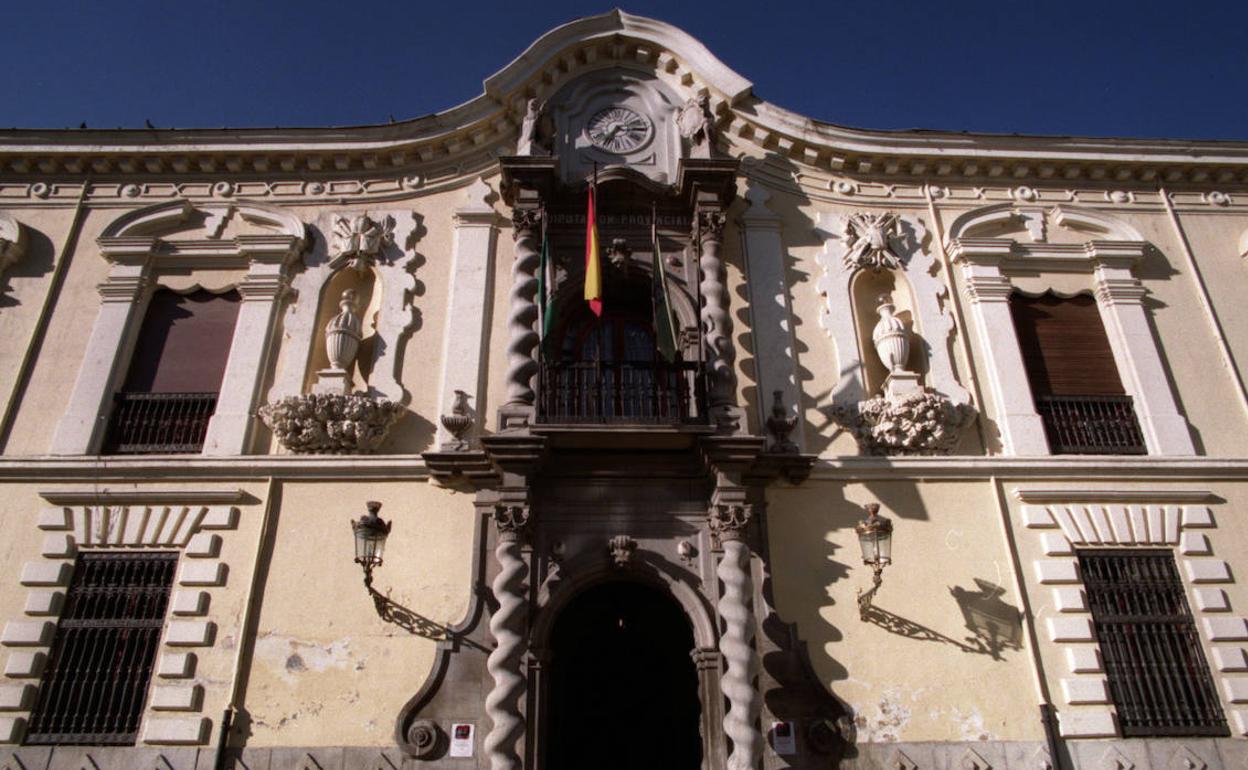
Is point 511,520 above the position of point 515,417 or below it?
below

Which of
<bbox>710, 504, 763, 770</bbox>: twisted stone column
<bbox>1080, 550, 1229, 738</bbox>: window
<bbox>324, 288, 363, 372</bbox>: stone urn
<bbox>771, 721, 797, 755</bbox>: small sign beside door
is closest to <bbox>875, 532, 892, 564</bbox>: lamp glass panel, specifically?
<bbox>710, 504, 763, 770</bbox>: twisted stone column

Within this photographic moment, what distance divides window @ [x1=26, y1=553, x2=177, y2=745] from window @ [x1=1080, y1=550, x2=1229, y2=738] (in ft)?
33.6

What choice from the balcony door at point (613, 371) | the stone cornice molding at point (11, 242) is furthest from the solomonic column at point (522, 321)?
the stone cornice molding at point (11, 242)

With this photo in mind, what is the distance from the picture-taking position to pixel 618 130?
12.2 m

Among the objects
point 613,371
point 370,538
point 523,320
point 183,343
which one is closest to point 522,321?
point 523,320

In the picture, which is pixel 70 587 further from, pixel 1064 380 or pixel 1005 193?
pixel 1005 193

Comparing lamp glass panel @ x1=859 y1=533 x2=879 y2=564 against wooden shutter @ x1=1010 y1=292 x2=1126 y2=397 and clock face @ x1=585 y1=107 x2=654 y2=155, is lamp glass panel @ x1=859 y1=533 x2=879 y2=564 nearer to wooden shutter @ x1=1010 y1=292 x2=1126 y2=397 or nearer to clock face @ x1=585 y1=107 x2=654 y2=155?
wooden shutter @ x1=1010 y1=292 x2=1126 y2=397

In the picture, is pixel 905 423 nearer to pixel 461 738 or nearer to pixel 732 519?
pixel 732 519

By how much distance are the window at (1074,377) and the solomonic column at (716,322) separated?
156 inches

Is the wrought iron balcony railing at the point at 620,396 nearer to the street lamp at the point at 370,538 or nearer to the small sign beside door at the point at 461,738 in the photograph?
the street lamp at the point at 370,538

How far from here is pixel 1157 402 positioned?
1078 cm

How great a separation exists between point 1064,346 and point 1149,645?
389 centimetres

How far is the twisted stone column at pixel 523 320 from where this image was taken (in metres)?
9.94

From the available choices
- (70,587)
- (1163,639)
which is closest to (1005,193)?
(1163,639)
